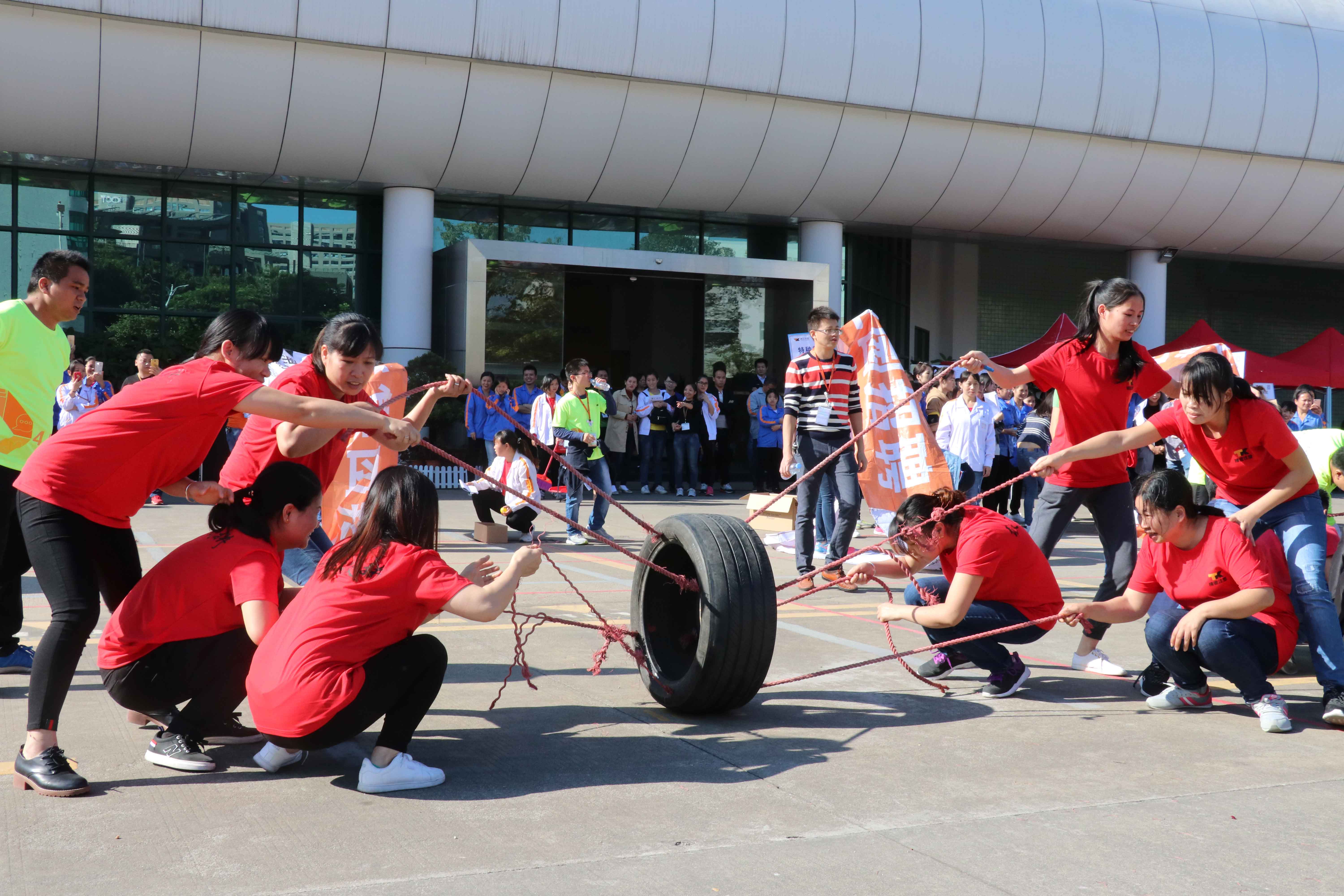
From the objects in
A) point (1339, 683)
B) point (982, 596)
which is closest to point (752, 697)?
point (982, 596)

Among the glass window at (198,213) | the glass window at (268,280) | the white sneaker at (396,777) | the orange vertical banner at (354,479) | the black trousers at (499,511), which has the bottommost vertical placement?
the white sneaker at (396,777)

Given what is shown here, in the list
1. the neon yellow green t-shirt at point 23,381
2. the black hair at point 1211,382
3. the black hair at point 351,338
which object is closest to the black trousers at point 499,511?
the neon yellow green t-shirt at point 23,381

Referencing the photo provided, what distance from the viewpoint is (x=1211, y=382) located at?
186 inches

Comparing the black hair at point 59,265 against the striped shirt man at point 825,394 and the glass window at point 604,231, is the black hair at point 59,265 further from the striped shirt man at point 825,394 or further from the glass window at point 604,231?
the glass window at point 604,231

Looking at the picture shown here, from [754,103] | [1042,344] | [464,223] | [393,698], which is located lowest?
[393,698]

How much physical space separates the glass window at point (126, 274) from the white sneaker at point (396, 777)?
17579 mm

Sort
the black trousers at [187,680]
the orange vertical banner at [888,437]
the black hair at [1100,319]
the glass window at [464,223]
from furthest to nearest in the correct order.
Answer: the glass window at [464,223] → the orange vertical banner at [888,437] → the black hair at [1100,319] → the black trousers at [187,680]

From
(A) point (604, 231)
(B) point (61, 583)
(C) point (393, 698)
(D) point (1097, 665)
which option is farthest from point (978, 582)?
(A) point (604, 231)

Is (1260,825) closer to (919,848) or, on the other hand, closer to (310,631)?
(919,848)

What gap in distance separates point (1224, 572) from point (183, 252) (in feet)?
60.9

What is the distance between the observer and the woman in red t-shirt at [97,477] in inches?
145

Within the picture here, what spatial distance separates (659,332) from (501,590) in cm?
1952

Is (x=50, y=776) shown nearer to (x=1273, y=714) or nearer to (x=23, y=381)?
(x=23, y=381)

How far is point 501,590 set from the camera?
3562mm
